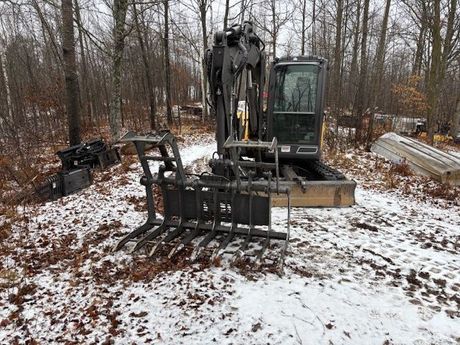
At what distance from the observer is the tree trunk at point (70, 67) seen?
30.7 feet

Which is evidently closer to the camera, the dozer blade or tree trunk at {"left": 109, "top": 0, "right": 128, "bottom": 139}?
the dozer blade

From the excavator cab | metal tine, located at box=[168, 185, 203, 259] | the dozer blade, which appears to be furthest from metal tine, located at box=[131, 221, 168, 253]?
the excavator cab

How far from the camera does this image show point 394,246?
4.80 meters

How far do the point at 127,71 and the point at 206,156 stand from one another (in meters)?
14.7

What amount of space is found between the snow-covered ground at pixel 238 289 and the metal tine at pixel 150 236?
0.47 ft

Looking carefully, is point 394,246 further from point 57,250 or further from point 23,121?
point 23,121

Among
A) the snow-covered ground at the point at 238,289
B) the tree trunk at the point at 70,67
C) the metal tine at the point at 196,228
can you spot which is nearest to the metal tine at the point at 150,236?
the snow-covered ground at the point at 238,289

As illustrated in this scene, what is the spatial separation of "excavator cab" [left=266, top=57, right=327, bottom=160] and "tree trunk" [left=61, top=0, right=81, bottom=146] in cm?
600

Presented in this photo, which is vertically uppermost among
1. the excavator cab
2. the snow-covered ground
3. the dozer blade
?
the excavator cab

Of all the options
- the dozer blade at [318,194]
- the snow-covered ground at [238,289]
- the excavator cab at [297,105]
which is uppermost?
the excavator cab at [297,105]

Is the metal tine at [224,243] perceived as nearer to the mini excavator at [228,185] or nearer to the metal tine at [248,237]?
the mini excavator at [228,185]

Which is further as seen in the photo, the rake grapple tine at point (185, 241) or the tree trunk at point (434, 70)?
the tree trunk at point (434, 70)

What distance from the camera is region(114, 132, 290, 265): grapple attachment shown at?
174 inches

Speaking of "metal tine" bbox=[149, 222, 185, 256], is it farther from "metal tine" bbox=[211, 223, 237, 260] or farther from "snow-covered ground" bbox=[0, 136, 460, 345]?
"metal tine" bbox=[211, 223, 237, 260]
